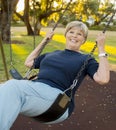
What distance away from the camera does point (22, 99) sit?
266 centimetres

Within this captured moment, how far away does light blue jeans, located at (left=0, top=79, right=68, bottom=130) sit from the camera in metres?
2.56

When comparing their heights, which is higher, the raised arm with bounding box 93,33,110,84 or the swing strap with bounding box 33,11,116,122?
the raised arm with bounding box 93,33,110,84

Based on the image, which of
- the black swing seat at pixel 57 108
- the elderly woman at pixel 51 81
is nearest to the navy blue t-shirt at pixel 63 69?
the elderly woman at pixel 51 81

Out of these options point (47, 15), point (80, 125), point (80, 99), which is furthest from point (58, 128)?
point (47, 15)

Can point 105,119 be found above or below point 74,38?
below

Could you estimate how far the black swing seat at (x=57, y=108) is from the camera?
8.91ft

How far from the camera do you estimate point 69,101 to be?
279 cm

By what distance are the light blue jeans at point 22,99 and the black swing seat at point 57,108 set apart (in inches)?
1.4

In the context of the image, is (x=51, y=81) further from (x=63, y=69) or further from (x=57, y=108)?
(x=57, y=108)

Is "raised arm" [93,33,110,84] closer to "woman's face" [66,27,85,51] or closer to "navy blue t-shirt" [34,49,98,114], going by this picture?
"navy blue t-shirt" [34,49,98,114]

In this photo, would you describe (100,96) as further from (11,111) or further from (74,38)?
(11,111)

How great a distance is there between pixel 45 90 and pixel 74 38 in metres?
0.53

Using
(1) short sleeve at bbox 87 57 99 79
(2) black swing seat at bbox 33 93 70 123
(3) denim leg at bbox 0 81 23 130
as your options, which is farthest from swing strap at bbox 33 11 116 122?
(3) denim leg at bbox 0 81 23 130

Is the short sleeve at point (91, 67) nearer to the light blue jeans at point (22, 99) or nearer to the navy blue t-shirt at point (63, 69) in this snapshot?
the navy blue t-shirt at point (63, 69)
